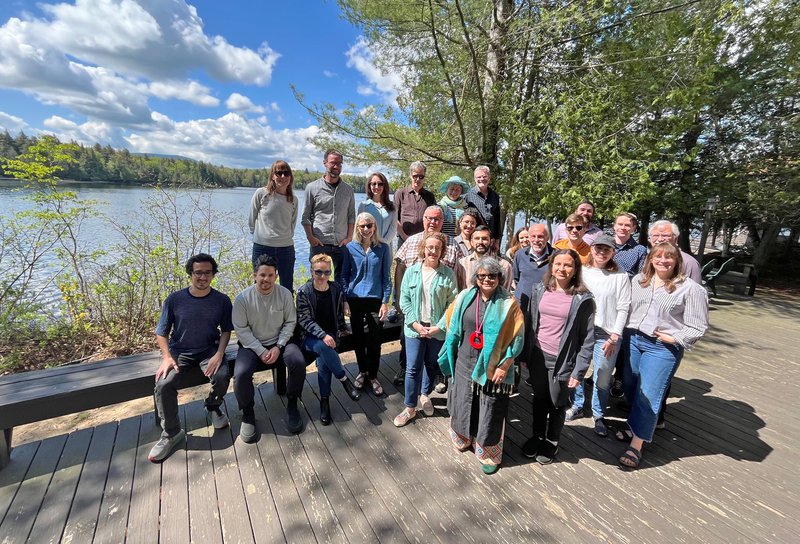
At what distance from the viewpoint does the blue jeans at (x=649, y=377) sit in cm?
238

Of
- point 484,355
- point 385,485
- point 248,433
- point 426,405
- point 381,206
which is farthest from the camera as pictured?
point 381,206

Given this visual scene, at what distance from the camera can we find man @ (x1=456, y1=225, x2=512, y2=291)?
2742mm

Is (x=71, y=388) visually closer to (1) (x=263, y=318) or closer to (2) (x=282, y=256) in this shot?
(1) (x=263, y=318)

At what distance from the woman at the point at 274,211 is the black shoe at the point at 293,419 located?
1.51 m

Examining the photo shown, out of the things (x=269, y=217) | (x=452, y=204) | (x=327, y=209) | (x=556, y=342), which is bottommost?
(x=556, y=342)

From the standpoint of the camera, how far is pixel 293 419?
8.84ft

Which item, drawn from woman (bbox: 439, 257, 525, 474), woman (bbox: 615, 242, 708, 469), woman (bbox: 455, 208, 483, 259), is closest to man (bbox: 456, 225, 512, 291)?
woman (bbox: 455, 208, 483, 259)

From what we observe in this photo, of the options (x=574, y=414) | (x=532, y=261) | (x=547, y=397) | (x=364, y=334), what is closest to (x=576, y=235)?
(x=532, y=261)

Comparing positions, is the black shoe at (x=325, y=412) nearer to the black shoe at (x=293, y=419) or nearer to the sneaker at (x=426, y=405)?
the black shoe at (x=293, y=419)

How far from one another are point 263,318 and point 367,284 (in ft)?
3.03

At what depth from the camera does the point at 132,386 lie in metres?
2.50

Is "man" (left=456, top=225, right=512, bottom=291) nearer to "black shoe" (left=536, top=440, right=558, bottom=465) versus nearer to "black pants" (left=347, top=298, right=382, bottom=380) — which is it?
"black pants" (left=347, top=298, right=382, bottom=380)

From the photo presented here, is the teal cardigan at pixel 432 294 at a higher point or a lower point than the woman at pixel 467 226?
lower

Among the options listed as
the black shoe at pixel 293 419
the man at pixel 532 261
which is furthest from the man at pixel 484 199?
the black shoe at pixel 293 419
